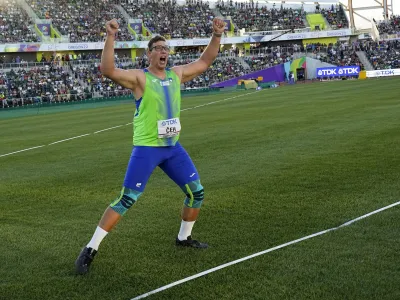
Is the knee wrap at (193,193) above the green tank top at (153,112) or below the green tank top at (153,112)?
below

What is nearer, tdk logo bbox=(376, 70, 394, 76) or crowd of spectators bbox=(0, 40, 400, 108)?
crowd of spectators bbox=(0, 40, 400, 108)

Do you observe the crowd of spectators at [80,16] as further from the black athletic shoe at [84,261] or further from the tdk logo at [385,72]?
the black athletic shoe at [84,261]

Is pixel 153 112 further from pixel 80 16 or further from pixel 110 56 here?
pixel 80 16

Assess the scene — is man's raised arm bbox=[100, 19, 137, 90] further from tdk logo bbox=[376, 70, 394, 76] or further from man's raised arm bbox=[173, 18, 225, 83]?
tdk logo bbox=[376, 70, 394, 76]

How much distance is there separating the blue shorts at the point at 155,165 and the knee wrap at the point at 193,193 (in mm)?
57

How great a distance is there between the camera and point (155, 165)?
6.34 meters

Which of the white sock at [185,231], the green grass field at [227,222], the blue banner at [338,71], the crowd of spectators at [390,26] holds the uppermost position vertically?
the crowd of spectators at [390,26]

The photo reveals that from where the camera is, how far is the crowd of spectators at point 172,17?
241 feet

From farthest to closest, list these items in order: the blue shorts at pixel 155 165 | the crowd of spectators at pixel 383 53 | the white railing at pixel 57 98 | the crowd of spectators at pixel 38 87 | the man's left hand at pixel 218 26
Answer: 1. the crowd of spectators at pixel 383 53
2. the crowd of spectators at pixel 38 87
3. the white railing at pixel 57 98
4. the man's left hand at pixel 218 26
5. the blue shorts at pixel 155 165

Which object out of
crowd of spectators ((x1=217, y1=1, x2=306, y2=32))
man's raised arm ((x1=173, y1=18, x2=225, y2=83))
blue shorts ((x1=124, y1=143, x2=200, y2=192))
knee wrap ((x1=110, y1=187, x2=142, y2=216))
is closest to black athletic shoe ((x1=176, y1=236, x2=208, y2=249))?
blue shorts ((x1=124, y1=143, x2=200, y2=192))

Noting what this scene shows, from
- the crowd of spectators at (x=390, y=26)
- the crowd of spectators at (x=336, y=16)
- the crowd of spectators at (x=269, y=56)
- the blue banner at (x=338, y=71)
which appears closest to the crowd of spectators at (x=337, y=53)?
the crowd of spectators at (x=269, y=56)

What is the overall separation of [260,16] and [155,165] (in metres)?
81.2

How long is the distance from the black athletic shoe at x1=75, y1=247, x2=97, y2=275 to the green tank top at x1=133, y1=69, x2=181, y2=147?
4.07 feet

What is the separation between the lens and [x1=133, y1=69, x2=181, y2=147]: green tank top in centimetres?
630
